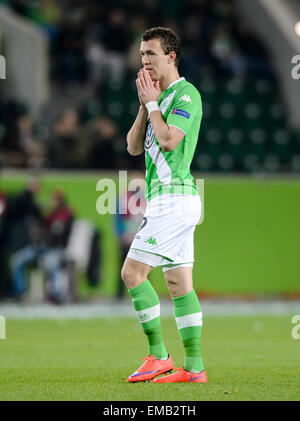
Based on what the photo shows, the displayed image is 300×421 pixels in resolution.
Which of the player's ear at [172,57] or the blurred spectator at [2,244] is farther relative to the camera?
the blurred spectator at [2,244]

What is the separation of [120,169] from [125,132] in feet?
8.10

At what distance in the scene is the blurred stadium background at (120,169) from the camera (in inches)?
524

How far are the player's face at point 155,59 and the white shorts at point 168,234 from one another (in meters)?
0.94

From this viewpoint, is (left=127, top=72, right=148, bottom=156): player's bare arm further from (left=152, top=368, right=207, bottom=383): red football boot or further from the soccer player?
(left=152, top=368, right=207, bottom=383): red football boot

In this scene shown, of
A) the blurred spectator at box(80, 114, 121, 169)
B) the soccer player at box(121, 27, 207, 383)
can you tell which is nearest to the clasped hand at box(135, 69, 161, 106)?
the soccer player at box(121, 27, 207, 383)

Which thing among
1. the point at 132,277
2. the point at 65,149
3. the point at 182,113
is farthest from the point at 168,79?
the point at 65,149

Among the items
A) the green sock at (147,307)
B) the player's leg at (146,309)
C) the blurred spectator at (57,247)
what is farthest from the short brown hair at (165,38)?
the blurred spectator at (57,247)

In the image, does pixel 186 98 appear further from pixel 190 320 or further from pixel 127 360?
pixel 127 360

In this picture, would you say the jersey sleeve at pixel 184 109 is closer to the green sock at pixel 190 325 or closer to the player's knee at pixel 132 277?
the player's knee at pixel 132 277

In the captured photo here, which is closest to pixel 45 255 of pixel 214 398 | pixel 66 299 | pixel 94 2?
pixel 66 299

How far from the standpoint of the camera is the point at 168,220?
23.0 feet

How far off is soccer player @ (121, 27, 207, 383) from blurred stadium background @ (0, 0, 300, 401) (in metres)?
1.89
